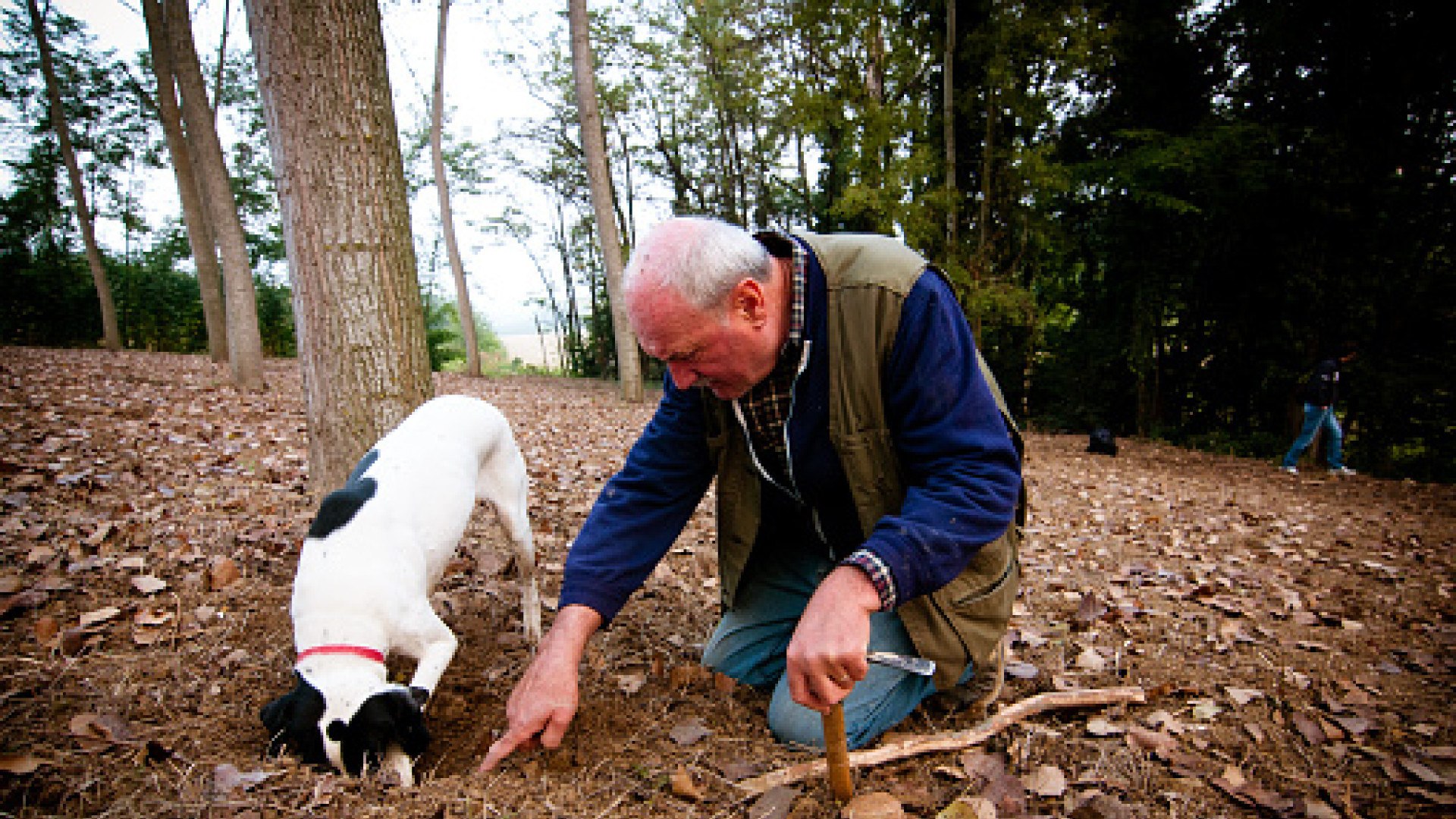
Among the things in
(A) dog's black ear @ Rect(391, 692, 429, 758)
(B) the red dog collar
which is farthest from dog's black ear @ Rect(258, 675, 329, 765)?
(A) dog's black ear @ Rect(391, 692, 429, 758)

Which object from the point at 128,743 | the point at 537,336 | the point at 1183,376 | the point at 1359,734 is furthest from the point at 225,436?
the point at 537,336

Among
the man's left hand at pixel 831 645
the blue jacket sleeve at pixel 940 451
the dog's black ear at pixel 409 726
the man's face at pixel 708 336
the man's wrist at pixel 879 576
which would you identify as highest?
the man's face at pixel 708 336

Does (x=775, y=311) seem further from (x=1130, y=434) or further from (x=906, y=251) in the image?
(x=1130, y=434)

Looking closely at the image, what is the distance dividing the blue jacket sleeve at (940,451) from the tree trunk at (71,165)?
71.3 ft

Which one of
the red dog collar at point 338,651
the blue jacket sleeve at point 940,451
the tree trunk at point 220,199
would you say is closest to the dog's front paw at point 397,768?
the red dog collar at point 338,651

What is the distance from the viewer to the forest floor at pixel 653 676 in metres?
1.86

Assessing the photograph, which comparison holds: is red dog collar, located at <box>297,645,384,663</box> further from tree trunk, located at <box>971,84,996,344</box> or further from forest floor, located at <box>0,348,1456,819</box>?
tree trunk, located at <box>971,84,996,344</box>

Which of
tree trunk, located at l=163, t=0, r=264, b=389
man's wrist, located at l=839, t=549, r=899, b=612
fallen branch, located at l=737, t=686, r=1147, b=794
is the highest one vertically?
tree trunk, located at l=163, t=0, r=264, b=389

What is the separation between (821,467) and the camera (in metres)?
2.18

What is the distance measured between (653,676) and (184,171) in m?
14.0

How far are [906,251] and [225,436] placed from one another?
694cm

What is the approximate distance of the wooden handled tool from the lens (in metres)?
1.67

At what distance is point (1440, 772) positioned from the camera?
210cm

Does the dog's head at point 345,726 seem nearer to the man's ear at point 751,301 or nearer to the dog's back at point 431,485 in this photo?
the dog's back at point 431,485
